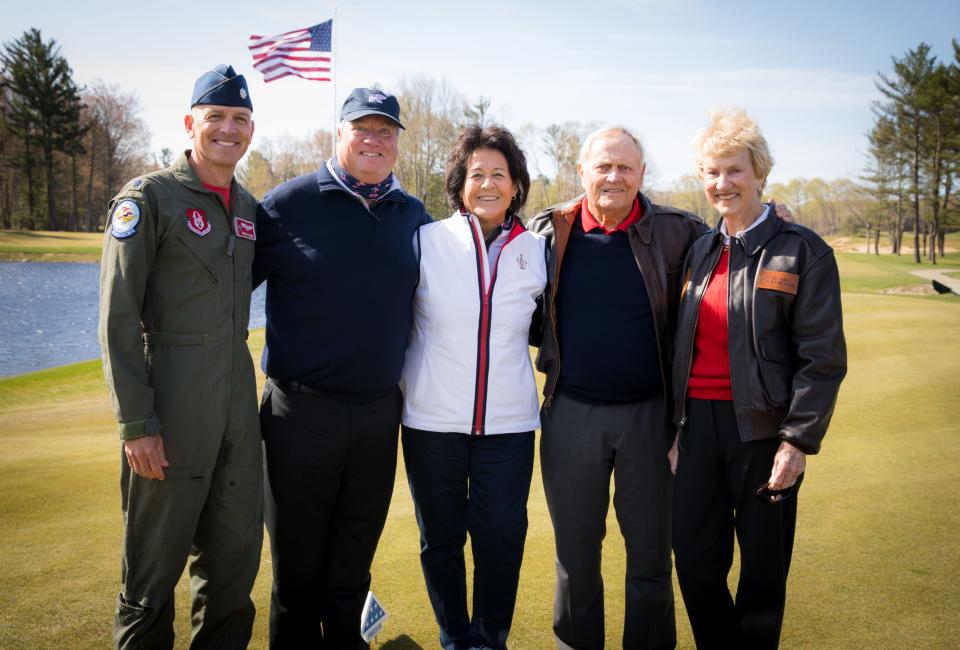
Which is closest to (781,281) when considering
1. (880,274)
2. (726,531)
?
(726,531)

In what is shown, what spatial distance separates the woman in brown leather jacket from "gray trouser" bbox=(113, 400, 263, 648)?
1.87 m

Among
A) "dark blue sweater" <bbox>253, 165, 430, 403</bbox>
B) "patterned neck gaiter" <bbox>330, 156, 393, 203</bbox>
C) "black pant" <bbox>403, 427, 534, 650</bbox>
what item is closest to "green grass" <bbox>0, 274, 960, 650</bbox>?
"black pant" <bbox>403, 427, 534, 650</bbox>

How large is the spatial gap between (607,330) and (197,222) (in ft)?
6.01

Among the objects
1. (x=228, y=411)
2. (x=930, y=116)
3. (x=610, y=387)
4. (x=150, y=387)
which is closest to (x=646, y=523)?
(x=610, y=387)

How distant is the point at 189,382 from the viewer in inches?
98.0

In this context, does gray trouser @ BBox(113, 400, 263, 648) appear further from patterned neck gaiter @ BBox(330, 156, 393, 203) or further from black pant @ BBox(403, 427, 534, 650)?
patterned neck gaiter @ BBox(330, 156, 393, 203)

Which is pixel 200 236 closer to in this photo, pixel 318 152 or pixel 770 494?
pixel 770 494

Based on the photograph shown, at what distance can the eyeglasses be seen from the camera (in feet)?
8.39

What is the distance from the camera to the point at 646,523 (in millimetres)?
2902

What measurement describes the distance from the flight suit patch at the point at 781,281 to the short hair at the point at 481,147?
127cm

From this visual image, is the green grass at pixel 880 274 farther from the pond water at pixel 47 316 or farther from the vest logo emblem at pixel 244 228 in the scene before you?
the pond water at pixel 47 316

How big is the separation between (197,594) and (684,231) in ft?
9.06

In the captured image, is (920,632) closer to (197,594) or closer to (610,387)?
(610,387)

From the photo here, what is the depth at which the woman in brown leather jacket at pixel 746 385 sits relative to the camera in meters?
2.51
